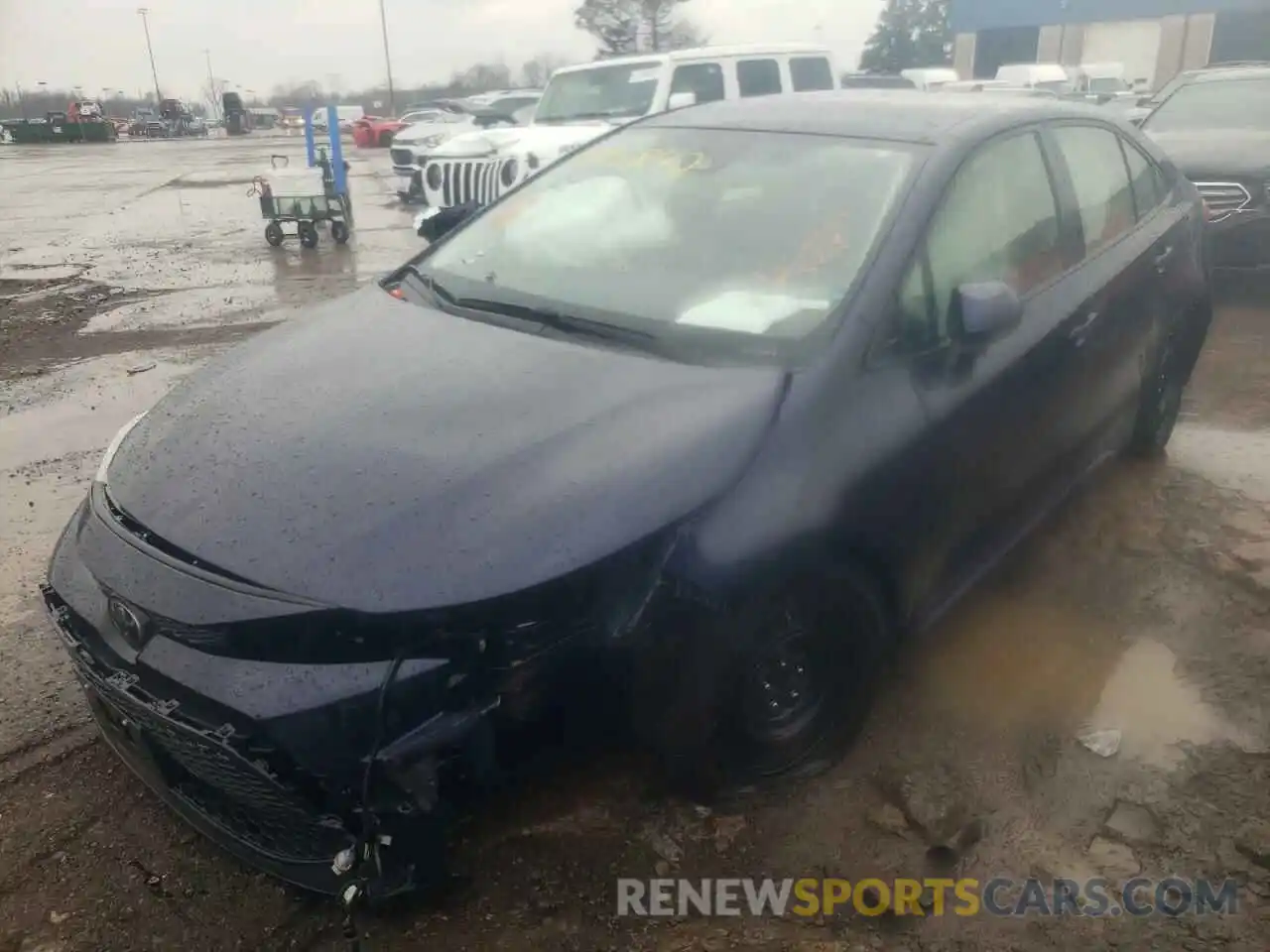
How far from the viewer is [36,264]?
10.6m

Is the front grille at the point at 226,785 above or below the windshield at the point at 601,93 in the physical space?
below

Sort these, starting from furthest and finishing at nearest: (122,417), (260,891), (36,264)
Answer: (36,264), (122,417), (260,891)

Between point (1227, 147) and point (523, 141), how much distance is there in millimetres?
5725

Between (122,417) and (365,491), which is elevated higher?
(365,491)

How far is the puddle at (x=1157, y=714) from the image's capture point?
2811 millimetres

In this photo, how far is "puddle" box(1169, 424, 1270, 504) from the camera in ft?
14.6

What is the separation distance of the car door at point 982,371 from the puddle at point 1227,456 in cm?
165

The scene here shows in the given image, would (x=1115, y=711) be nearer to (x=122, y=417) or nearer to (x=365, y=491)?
(x=365, y=491)

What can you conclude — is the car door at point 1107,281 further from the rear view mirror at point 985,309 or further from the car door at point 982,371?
the rear view mirror at point 985,309

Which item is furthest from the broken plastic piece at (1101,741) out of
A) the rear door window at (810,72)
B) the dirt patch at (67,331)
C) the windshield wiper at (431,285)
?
the rear door window at (810,72)

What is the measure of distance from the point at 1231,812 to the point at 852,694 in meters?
1.00

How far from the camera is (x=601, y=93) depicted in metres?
9.32

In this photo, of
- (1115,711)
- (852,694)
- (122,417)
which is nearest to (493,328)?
(852,694)

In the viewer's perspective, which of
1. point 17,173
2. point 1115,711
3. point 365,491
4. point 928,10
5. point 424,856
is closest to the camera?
point 424,856
